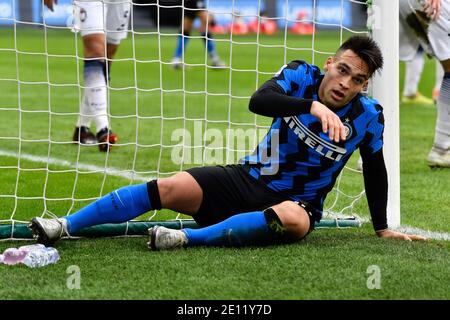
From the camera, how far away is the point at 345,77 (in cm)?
361

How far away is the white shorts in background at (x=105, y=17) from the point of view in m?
5.93

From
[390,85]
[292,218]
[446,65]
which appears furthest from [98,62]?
[292,218]

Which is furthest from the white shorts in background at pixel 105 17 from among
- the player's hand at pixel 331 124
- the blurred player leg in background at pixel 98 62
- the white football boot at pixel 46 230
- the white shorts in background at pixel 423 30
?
the player's hand at pixel 331 124

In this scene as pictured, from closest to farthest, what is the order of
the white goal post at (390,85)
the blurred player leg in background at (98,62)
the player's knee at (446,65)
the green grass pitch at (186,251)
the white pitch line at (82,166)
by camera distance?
the green grass pitch at (186,251), the white goal post at (390,85), the white pitch line at (82,166), the player's knee at (446,65), the blurred player leg in background at (98,62)

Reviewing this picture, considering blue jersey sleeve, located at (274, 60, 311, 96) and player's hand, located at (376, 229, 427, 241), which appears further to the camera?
player's hand, located at (376, 229, 427, 241)

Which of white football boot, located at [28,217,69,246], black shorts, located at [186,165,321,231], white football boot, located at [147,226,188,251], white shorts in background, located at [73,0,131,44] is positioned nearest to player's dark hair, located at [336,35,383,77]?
black shorts, located at [186,165,321,231]

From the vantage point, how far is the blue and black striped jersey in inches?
148

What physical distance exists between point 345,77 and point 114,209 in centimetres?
108

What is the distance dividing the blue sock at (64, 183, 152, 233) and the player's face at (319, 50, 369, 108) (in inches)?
34.4

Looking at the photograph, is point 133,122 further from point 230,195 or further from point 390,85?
point 230,195

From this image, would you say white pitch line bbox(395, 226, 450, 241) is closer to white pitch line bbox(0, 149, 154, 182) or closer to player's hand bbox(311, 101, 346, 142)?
player's hand bbox(311, 101, 346, 142)

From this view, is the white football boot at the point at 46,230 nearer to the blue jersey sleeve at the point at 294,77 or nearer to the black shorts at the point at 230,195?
the black shorts at the point at 230,195

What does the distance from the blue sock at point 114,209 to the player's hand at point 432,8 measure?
2.72m

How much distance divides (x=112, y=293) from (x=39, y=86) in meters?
8.15
